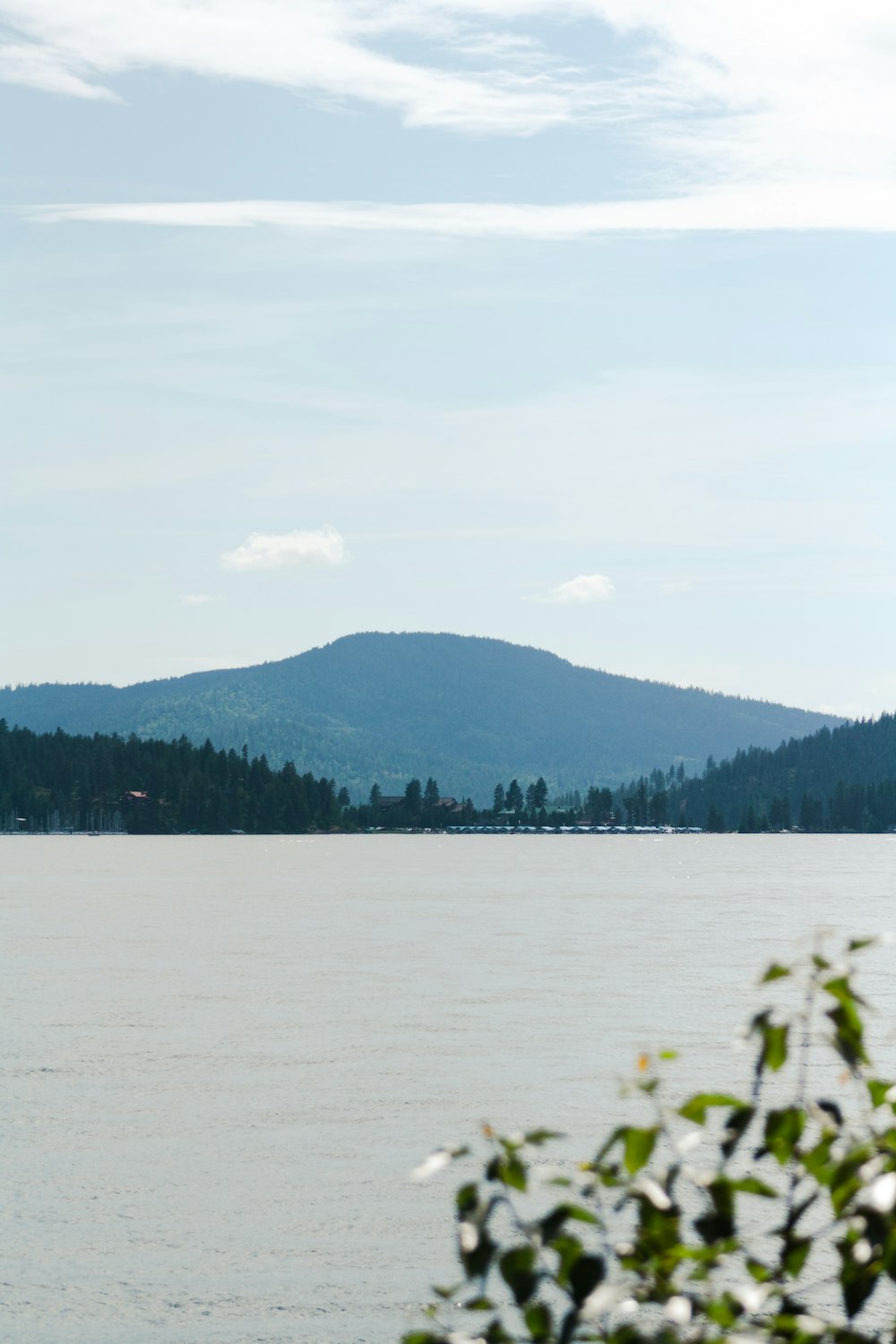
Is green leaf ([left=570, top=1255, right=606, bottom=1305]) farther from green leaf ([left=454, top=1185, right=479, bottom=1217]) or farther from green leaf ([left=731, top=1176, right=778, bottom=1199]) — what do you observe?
green leaf ([left=731, top=1176, right=778, bottom=1199])

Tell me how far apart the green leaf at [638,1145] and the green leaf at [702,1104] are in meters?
0.16

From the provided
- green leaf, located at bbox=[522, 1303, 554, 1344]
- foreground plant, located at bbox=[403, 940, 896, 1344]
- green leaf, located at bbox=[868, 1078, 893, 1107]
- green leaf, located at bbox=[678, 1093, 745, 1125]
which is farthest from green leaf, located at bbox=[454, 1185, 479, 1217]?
green leaf, located at bbox=[868, 1078, 893, 1107]

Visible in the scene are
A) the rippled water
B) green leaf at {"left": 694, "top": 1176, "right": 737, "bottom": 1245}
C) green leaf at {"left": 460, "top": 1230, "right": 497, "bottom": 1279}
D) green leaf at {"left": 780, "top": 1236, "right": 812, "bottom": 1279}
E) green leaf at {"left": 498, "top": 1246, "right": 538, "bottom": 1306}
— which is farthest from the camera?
the rippled water

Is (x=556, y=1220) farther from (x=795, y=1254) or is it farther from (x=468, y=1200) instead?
(x=795, y=1254)

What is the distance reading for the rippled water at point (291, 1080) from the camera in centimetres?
2270

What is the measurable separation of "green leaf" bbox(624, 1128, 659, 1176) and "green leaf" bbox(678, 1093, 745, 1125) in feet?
0.54

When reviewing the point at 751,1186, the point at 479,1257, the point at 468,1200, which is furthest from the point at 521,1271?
the point at 751,1186

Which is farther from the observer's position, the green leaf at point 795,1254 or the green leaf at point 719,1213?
the green leaf at point 795,1254

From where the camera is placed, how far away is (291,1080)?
37906mm

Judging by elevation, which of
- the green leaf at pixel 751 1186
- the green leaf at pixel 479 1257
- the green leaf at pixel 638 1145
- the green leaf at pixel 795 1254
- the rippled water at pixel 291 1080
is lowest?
the rippled water at pixel 291 1080

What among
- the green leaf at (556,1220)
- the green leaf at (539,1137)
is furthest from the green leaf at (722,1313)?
the green leaf at (539,1137)

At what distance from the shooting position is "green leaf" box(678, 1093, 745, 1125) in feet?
20.4

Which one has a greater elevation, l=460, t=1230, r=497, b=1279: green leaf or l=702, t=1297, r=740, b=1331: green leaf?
l=460, t=1230, r=497, b=1279: green leaf

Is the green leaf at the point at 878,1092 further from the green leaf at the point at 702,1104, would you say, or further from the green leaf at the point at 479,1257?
the green leaf at the point at 479,1257
